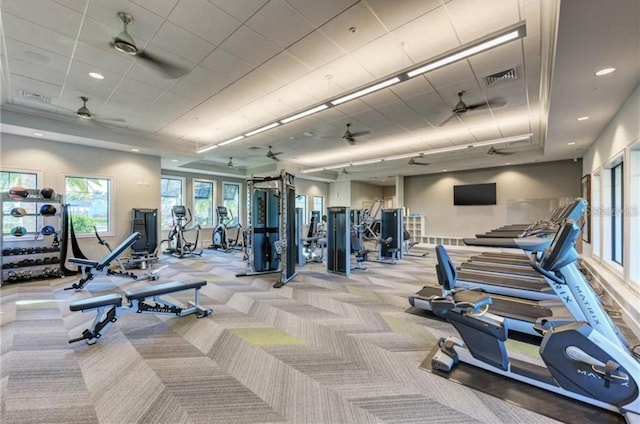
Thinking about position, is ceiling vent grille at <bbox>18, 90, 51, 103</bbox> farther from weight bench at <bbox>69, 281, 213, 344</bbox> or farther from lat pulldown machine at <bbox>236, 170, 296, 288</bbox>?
weight bench at <bbox>69, 281, 213, 344</bbox>

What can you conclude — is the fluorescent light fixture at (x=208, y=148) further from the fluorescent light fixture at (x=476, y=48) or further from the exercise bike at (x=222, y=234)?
the fluorescent light fixture at (x=476, y=48)

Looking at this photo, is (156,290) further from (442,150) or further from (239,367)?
(442,150)

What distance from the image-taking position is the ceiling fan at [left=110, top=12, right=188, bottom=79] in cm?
290

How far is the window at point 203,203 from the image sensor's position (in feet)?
36.3

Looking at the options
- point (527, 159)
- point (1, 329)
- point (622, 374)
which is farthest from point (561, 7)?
point (527, 159)

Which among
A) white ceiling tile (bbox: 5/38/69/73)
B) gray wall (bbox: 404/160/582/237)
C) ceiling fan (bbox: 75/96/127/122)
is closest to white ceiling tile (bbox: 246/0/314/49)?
white ceiling tile (bbox: 5/38/69/73)

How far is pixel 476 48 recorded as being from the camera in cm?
297

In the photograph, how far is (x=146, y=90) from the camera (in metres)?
4.79

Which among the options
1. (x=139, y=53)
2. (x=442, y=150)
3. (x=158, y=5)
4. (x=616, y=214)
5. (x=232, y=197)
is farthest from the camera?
(x=232, y=197)

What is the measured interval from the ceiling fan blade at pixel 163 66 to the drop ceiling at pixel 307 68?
73 mm

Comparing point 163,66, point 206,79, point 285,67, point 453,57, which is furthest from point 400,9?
point 163,66

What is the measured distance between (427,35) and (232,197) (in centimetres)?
1046

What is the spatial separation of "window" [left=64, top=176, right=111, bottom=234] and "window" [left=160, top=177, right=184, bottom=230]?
114 inches

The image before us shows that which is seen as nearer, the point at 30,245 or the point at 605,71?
the point at 605,71
